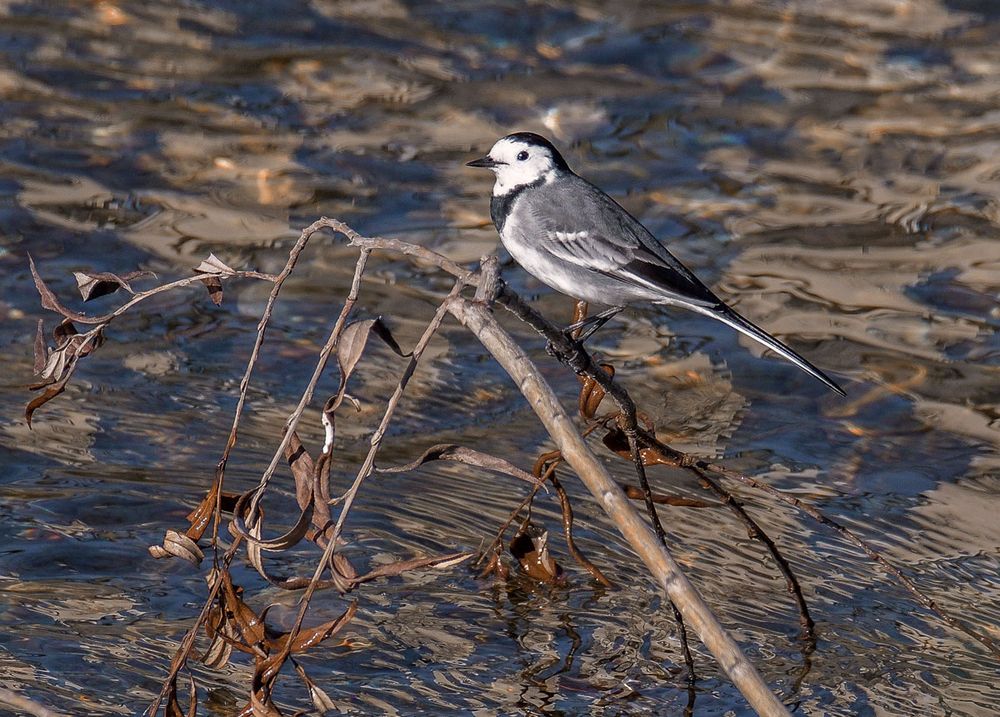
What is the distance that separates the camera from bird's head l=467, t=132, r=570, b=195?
17.5ft

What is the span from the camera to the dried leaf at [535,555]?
521cm

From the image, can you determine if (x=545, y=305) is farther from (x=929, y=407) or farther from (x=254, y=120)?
(x=254, y=120)

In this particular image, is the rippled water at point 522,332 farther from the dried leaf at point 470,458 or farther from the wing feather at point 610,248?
the dried leaf at point 470,458

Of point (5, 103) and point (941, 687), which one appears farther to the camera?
point (5, 103)

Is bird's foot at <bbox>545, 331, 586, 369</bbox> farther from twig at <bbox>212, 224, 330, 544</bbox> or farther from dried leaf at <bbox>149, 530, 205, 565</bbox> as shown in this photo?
dried leaf at <bbox>149, 530, 205, 565</bbox>

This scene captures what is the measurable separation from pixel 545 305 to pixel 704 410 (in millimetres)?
1390

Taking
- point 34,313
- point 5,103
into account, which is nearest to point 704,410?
point 34,313

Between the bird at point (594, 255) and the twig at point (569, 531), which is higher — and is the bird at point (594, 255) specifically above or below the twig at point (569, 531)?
above

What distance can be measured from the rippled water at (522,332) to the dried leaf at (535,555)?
93mm

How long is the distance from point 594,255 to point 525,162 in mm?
667

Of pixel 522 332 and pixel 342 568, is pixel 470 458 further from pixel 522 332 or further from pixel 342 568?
pixel 522 332

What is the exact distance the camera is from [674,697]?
4836 mm

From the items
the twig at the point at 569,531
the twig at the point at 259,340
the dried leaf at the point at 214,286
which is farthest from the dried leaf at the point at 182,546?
the twig at the point at 569,531

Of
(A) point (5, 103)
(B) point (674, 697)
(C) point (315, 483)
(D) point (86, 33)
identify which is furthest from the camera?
(D) point (86, 33)
